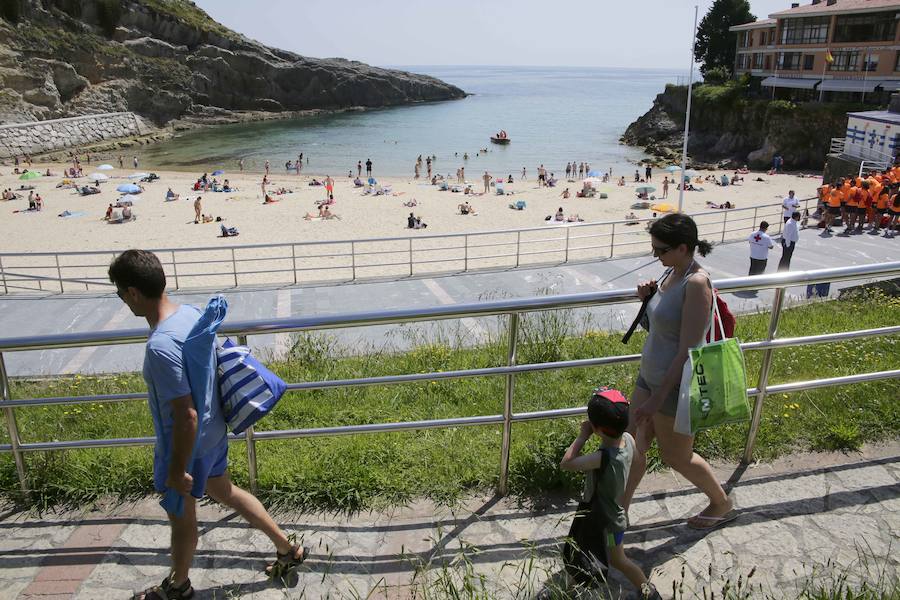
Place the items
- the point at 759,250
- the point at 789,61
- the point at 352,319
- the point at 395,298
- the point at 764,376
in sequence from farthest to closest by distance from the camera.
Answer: the point at 789,61, the point at 395,298, the point at 759,250, the point at 764,376, the point at 352,319

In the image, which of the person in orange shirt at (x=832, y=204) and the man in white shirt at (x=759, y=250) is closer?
the man in white shirt at (x=759, y=250)

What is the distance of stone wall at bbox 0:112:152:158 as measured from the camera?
183 ft

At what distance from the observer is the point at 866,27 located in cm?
5191

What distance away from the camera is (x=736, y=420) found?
280cm

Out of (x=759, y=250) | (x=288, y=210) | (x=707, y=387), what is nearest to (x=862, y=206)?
(x=759, y=250)

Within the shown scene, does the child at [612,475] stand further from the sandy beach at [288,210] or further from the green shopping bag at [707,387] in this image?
the sandy beach at [288,210]

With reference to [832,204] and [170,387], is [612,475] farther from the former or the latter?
[832,204]

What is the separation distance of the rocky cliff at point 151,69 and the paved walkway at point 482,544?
68.3 meters

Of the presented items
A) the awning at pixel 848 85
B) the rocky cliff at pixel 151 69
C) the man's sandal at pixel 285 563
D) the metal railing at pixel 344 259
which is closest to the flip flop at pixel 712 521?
the man's sandal at pixel 285 563

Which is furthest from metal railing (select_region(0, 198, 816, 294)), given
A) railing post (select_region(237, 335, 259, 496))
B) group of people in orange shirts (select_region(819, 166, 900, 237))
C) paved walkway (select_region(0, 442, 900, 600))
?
paved walkway (select_region(0, 442, 900, 600))

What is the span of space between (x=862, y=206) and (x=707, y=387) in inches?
643

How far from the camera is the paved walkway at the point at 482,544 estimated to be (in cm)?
281

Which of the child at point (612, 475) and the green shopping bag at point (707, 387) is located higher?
the green shopping bag at point (707, 387)

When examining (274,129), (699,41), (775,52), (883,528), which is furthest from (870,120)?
(274,129)
